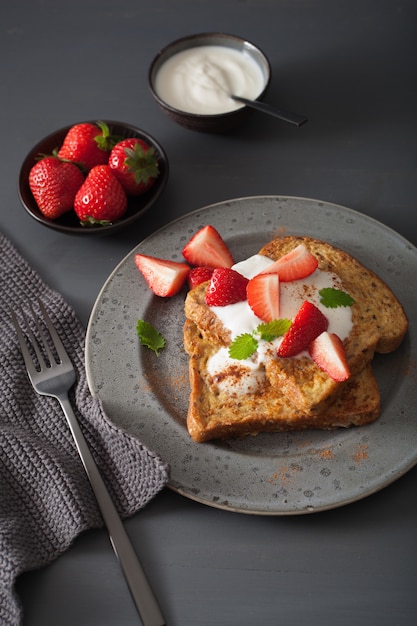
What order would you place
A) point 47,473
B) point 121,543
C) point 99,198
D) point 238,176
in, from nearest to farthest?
point 121,543 → point 47,473 → point 99,198 → point 238,176

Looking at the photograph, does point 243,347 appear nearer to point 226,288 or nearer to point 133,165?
point 226,288

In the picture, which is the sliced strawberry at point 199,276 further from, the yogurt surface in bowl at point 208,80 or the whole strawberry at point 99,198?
the yogurt surface in bowl at point 208,80

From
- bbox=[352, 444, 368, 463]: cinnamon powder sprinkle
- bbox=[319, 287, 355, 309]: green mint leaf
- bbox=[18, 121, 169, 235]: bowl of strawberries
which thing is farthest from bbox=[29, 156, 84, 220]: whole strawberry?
bbox=[352, 444, 368, 463]: cinnamon powder sprinkle

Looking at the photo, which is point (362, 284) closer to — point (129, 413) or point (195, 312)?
point (195, 312)

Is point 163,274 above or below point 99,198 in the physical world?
below

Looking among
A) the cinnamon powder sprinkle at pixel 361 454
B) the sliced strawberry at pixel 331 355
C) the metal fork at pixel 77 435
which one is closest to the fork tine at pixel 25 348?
the metal fork at pixel 77 435

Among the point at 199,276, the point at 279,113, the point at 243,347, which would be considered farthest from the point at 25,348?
the point at 279,113
